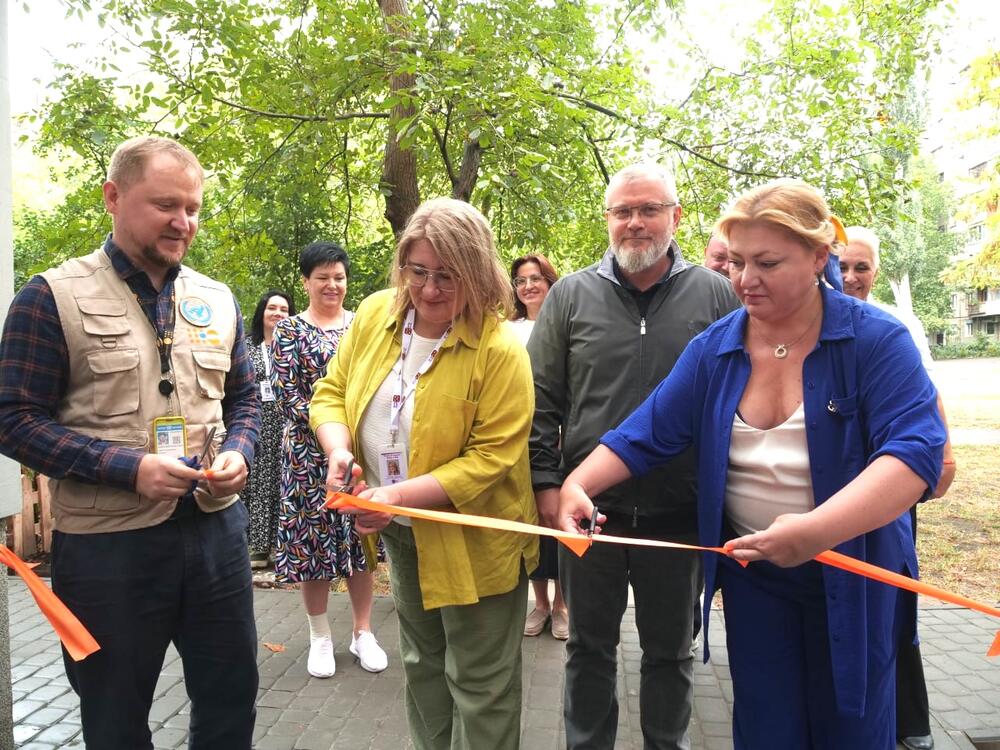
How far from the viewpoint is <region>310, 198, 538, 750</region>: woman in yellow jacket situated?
96.2 inches

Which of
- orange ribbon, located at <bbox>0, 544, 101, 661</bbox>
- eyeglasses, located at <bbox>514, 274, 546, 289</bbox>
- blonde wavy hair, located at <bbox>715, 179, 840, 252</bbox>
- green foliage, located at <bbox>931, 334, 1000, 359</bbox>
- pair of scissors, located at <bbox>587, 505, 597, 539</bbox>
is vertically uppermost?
eyeglasses, located at <bbox>514, 274, 546, 289</bbox>

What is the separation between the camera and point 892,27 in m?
7.63

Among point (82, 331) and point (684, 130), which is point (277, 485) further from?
point (684, 130)

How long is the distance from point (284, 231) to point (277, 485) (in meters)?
3.94

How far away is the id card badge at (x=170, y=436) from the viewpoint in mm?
2301

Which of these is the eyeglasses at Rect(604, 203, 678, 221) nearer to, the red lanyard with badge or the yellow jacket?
the yellow jacket

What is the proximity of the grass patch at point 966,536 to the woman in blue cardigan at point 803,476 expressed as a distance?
4590 mm

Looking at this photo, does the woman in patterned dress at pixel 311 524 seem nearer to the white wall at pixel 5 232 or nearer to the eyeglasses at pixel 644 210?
the white wall at pixel 5 232

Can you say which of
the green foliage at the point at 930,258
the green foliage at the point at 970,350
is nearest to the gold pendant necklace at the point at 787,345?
the green foliage at the point at 930,258

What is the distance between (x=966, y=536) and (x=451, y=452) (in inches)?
283

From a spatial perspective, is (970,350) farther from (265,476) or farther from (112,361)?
(112,361)

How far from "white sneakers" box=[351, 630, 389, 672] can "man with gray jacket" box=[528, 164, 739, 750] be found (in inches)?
61.5

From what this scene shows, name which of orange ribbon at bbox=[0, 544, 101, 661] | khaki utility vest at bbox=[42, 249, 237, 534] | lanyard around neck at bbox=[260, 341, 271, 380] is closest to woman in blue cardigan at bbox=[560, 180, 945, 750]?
khaki utility vest at bbox=[42, 249, 237, 534]

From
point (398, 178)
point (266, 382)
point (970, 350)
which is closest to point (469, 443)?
point (266, 382)
